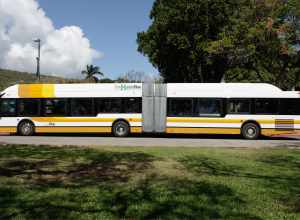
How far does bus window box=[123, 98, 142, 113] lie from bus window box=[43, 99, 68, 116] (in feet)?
11.2

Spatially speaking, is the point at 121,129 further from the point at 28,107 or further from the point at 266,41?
the point at 266,41

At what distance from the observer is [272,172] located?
8.62m

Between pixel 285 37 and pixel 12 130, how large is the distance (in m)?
21.7

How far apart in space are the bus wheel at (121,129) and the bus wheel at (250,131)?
20.6 feet

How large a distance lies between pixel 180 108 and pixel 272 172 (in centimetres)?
1139

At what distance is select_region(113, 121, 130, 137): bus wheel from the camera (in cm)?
1984

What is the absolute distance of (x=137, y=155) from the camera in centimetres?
1110

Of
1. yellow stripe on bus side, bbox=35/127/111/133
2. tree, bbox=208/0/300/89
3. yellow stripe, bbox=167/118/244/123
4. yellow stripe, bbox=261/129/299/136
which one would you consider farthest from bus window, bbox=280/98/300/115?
tree, bbox=208/0/300/89

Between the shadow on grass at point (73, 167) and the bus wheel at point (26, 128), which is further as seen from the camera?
the bus wheel at point (26, 128)

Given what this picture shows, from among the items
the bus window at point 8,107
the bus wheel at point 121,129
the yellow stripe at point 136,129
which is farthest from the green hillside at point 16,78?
the yellow stripe at point 136,129

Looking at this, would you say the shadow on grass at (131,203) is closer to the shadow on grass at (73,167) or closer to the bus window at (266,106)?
the shadow on grass at (73,167)

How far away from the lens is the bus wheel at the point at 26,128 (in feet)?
66.3

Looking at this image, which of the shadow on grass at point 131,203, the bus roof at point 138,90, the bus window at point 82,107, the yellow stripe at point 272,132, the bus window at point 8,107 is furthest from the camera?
the bus window at point 8,107

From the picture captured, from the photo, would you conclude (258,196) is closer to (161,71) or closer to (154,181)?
(154,181)
